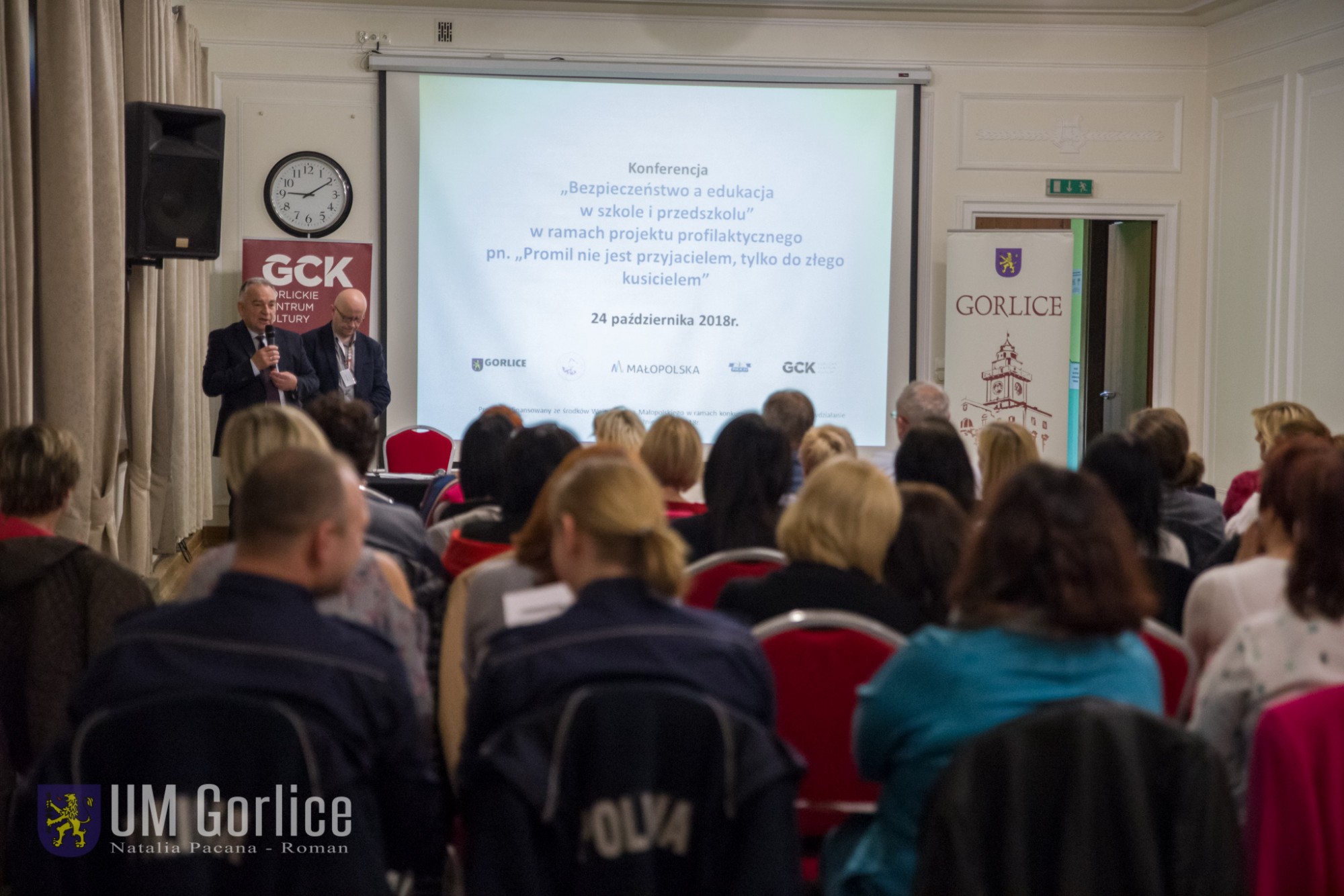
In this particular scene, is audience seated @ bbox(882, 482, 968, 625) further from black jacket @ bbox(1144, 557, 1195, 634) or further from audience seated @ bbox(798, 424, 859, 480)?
audience seated @ bbox(798, 424, 859, 480)

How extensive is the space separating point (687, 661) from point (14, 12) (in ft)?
13.0

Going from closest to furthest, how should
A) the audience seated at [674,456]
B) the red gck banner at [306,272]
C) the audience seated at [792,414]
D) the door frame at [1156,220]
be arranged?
the audience seated at [674,456] → the audience seated at [792,414] → the red gck banner at [306,272] → the door frame at [1156,220]

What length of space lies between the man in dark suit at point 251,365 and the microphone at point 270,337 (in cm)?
2

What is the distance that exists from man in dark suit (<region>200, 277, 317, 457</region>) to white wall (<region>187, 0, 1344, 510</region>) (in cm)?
154

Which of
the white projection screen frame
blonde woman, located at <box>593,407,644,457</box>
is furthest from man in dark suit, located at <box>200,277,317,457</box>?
blonde woman, located at <box>593,407,644,457</box>

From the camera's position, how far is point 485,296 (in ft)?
24.7

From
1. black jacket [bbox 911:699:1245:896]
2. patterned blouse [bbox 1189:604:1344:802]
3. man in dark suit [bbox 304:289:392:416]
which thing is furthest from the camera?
man in dark suit [bbox 304:289:392:416]

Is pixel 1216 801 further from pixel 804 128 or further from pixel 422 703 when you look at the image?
pixel 804 128

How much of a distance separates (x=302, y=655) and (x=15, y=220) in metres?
3.59

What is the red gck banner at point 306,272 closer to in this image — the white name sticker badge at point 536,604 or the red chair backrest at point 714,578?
the red chair backrest at point 714,578

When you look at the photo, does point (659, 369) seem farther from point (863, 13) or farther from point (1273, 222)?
point (1273, 222)

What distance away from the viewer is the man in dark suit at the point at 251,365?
5852 mm

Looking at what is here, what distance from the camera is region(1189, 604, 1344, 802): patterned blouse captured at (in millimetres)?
1767

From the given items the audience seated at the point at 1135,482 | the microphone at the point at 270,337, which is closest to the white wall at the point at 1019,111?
the microphone at the point at 270,337
